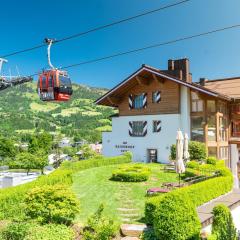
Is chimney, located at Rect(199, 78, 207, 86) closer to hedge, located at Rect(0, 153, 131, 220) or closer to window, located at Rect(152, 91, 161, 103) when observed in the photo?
window, located at Rect(152, 91, 161, 103)

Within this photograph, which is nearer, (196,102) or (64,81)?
(64,81)

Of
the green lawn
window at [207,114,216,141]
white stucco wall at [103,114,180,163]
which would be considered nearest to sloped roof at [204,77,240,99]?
window at [207,114,216,141]

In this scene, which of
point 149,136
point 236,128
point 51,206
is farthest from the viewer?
point 236,128

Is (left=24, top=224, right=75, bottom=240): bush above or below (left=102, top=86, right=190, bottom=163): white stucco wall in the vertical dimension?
below

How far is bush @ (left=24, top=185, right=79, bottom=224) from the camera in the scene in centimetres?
1441

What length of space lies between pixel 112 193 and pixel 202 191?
19.9 ft

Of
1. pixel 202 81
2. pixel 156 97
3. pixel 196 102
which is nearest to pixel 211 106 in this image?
pixel 196 102

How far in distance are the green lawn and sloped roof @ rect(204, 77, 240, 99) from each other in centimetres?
1603

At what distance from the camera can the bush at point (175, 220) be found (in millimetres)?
12281

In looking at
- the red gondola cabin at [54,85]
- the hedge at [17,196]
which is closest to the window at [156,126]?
the hedge at [17,196]

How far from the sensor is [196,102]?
3609 cm

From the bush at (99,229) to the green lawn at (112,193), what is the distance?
0.98 metres

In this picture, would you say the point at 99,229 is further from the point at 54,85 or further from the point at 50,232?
the point at 54,85

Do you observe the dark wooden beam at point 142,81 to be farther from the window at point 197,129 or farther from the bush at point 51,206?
the bush at point 51,206
